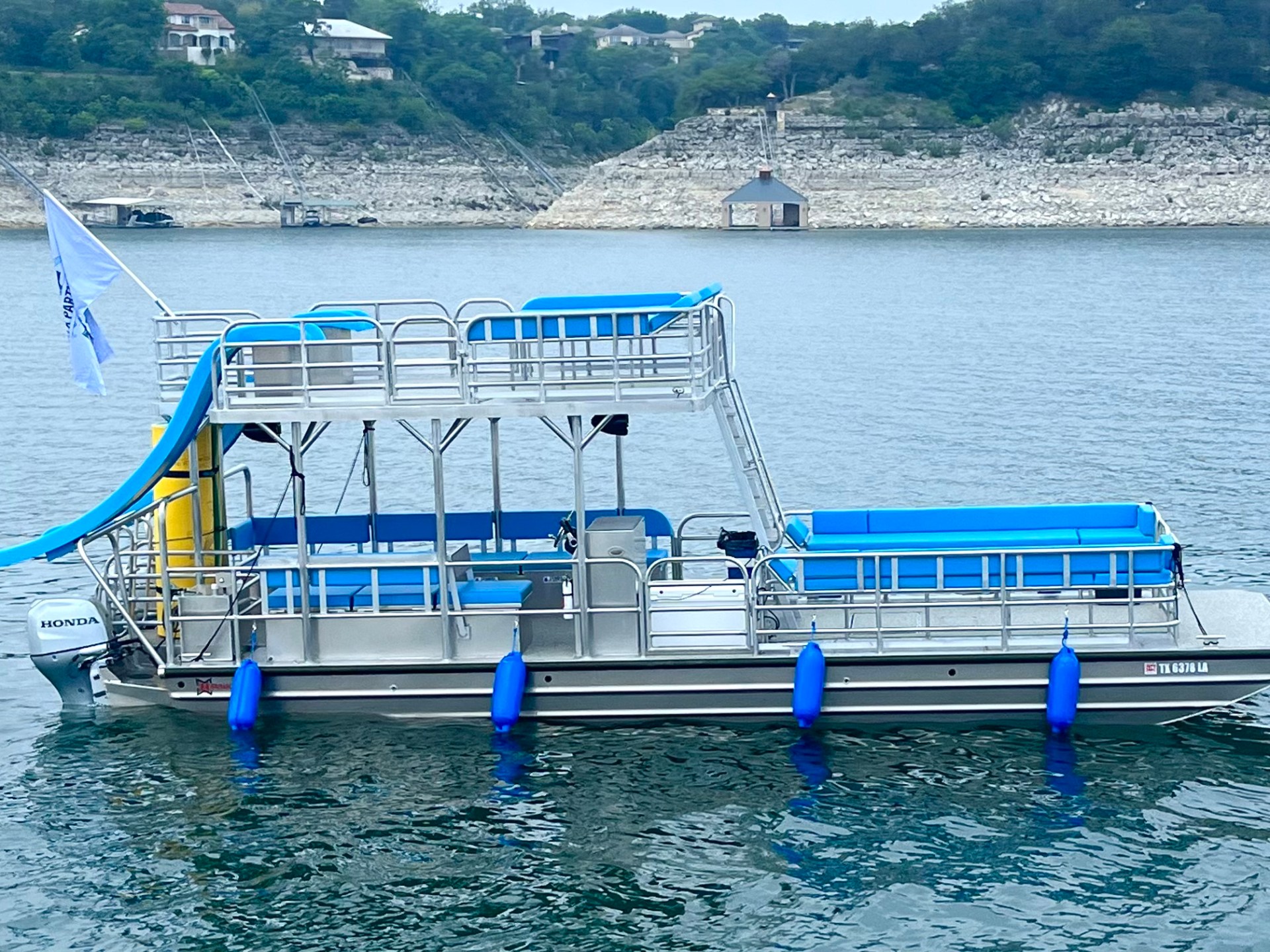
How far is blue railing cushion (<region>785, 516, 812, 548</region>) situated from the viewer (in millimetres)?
18375

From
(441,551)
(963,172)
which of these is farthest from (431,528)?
(963,172)

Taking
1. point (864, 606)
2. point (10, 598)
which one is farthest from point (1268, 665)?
point (10, 598)

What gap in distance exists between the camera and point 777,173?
17075 cm

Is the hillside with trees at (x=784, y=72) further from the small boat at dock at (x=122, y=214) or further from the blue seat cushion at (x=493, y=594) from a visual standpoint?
the blue seat cushion at (x=493, y=594)

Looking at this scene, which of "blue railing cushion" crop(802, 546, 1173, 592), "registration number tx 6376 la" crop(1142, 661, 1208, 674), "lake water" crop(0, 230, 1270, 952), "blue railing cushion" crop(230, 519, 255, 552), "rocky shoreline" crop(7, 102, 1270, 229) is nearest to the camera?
"lake water" crop(0, 230, 1270, 952)

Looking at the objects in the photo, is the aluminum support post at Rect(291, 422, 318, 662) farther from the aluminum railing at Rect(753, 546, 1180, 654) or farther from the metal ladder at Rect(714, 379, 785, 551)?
the aluminum railing at Rect(753, 546, 1180, 654)

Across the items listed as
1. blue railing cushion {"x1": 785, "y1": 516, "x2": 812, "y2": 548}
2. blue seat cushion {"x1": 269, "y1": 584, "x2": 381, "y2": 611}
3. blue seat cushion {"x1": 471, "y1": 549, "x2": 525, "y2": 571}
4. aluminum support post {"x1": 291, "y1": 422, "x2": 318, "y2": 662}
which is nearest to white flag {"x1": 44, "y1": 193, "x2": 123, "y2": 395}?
aluminum support post {"x1": 291, "y1": 422, "x2": 318, "y2": 662}

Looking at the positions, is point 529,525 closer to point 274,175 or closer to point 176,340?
point 176,340

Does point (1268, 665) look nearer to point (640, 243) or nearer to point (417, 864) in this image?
point (417, 864)

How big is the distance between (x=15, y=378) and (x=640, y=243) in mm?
92519

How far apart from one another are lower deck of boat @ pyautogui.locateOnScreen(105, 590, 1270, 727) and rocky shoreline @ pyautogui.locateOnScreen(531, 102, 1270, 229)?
148m

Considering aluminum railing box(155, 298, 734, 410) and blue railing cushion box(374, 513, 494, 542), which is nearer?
aluminum railing box(155, 298, 734, 410)

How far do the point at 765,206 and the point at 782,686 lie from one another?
5809 inches

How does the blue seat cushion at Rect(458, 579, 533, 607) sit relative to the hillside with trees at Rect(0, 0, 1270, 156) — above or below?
below
